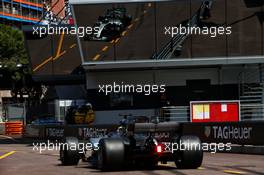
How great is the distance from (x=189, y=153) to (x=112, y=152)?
1.70 meters

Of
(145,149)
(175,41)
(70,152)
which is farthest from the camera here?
(175,41)

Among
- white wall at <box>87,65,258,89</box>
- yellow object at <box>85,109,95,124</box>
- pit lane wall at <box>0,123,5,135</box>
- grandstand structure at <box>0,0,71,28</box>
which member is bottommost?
pit lane wall at <box>0,123,5,135</box>

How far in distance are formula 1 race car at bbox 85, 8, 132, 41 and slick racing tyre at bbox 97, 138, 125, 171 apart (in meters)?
19.2

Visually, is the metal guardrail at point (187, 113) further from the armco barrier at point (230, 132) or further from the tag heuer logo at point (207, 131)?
the tag heuer logo at point (207, 131)

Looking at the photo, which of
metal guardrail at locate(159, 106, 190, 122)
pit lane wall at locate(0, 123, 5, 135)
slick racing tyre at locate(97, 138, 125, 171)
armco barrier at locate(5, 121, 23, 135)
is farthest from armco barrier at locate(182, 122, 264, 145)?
pit lane wall at locate(0, 123, 5, 135)

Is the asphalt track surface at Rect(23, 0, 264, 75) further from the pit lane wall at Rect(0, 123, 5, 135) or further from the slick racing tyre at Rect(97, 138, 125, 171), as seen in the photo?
the slick racing tyre at Rect(97, 138, 125, 171)

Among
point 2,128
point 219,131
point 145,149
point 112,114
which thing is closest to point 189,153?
point 145,149

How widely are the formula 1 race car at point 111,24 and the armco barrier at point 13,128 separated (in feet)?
51.1

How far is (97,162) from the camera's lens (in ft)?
45.6

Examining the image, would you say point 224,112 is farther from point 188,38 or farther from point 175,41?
point 188,38

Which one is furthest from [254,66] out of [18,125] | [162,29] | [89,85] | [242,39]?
[18,125]

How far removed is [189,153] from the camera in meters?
12.8

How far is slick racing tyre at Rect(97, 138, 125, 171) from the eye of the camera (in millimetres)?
12594

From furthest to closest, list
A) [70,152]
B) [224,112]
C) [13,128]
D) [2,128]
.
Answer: [2,128], [13,128], [224,112], [70,152]
